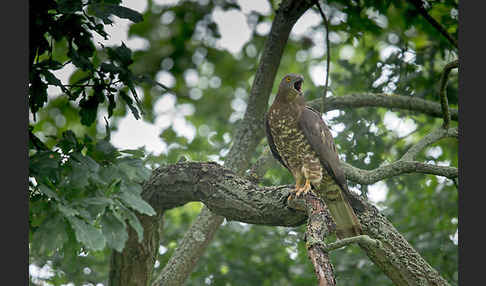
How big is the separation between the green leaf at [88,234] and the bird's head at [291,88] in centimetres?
177

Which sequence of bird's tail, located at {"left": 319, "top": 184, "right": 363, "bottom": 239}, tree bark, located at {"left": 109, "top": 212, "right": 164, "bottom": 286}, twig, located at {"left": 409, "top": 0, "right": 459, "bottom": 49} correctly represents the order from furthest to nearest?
twig, located at {"left": 409, "top": 0, "right": 459, "bottom": 49}
tree bark, located at {"left": 109, "top": 212, "right": 164, "bottom": 286}
bird's tail, located at {"left": 319, "top": 184, "right": 363, "bottom": 239}

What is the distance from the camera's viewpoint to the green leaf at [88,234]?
1561 mm

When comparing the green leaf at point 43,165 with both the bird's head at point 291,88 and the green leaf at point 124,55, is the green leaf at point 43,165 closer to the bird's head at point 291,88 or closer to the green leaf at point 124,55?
the green leaf at point 124,55

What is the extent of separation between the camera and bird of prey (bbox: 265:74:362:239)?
8.92ft

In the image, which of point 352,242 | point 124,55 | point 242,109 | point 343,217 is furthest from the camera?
point 242,109

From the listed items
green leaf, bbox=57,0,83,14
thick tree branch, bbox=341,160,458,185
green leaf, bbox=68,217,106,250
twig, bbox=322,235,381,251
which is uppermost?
green leaf, bbox=57,0,83,14

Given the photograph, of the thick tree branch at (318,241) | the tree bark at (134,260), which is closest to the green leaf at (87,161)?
the thick tree branch at (318,241)

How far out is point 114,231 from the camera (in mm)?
1706

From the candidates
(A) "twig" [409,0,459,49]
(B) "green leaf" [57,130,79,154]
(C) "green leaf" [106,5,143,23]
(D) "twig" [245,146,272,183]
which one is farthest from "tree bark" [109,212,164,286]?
(A) "twig" [409,0,459,49]

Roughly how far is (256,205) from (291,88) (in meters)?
0.81

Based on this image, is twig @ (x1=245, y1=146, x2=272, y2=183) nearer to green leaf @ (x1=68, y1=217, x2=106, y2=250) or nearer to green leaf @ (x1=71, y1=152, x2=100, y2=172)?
green leaf @ (x1=71, y1=152, x2=100, y2=172)

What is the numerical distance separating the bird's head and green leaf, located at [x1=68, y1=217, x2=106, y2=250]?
1.77 meters

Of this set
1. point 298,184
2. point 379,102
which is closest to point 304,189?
point 298,184

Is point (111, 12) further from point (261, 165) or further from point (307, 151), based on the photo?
point (261, 165)
